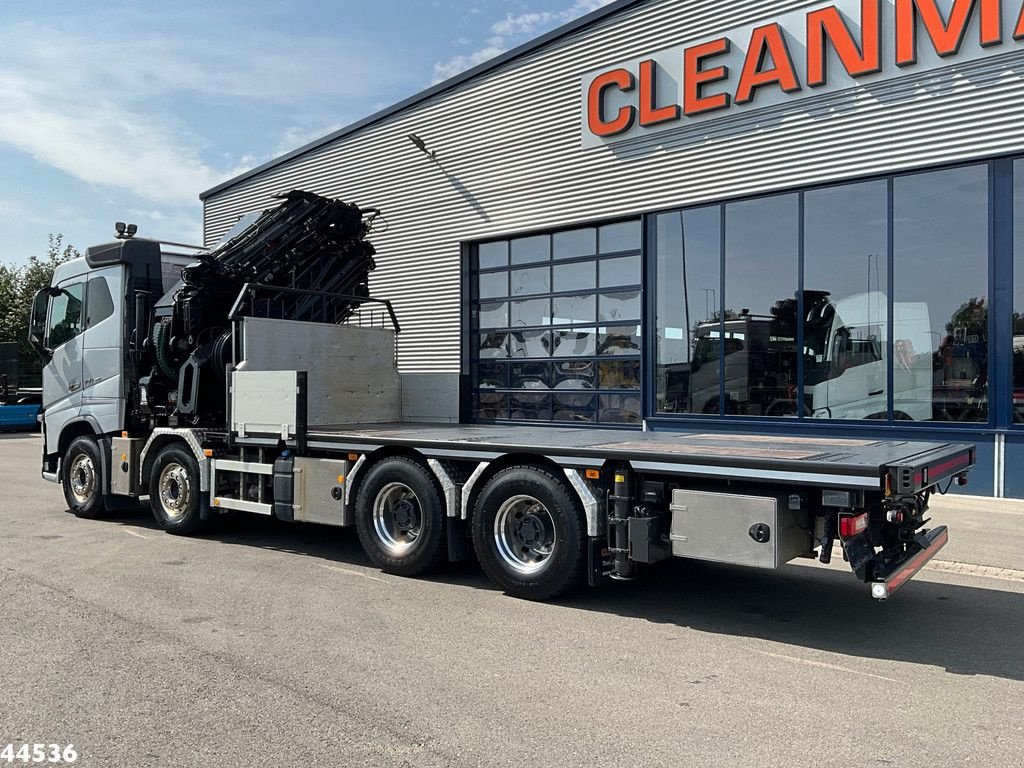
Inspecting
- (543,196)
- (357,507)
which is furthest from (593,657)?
(543,196)

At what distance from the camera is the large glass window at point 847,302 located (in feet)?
41.0

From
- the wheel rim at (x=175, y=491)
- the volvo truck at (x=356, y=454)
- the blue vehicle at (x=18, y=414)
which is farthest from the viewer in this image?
the blue vehicle at (x=18, y=414)

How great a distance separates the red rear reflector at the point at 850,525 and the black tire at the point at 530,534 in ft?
6.19

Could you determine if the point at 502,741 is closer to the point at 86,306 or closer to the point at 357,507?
the point at 357,507

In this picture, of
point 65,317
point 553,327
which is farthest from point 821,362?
point 65,317

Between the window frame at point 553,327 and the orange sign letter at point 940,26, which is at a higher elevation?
the orange sign letter at point 940,26

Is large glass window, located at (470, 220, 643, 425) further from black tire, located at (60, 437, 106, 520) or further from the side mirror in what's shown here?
the side mirror

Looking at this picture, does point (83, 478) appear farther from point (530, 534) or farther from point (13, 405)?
point (13, 405)

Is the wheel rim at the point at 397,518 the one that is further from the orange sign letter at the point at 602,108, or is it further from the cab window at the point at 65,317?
the orange sign letter at the point at 602,108

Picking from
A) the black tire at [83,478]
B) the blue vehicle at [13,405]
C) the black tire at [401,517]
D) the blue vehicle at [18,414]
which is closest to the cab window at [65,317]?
the black tire at [83,478]

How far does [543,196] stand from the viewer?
53.2 ft

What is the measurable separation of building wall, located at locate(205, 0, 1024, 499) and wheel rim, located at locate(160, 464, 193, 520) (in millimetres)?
8609

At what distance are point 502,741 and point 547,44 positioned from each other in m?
14.7

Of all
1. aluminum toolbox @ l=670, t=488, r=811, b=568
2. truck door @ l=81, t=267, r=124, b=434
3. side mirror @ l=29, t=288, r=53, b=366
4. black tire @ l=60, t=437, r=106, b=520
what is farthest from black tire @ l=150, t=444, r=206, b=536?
aluminum toolbox @ l=670, t=488, r=811, b=568
